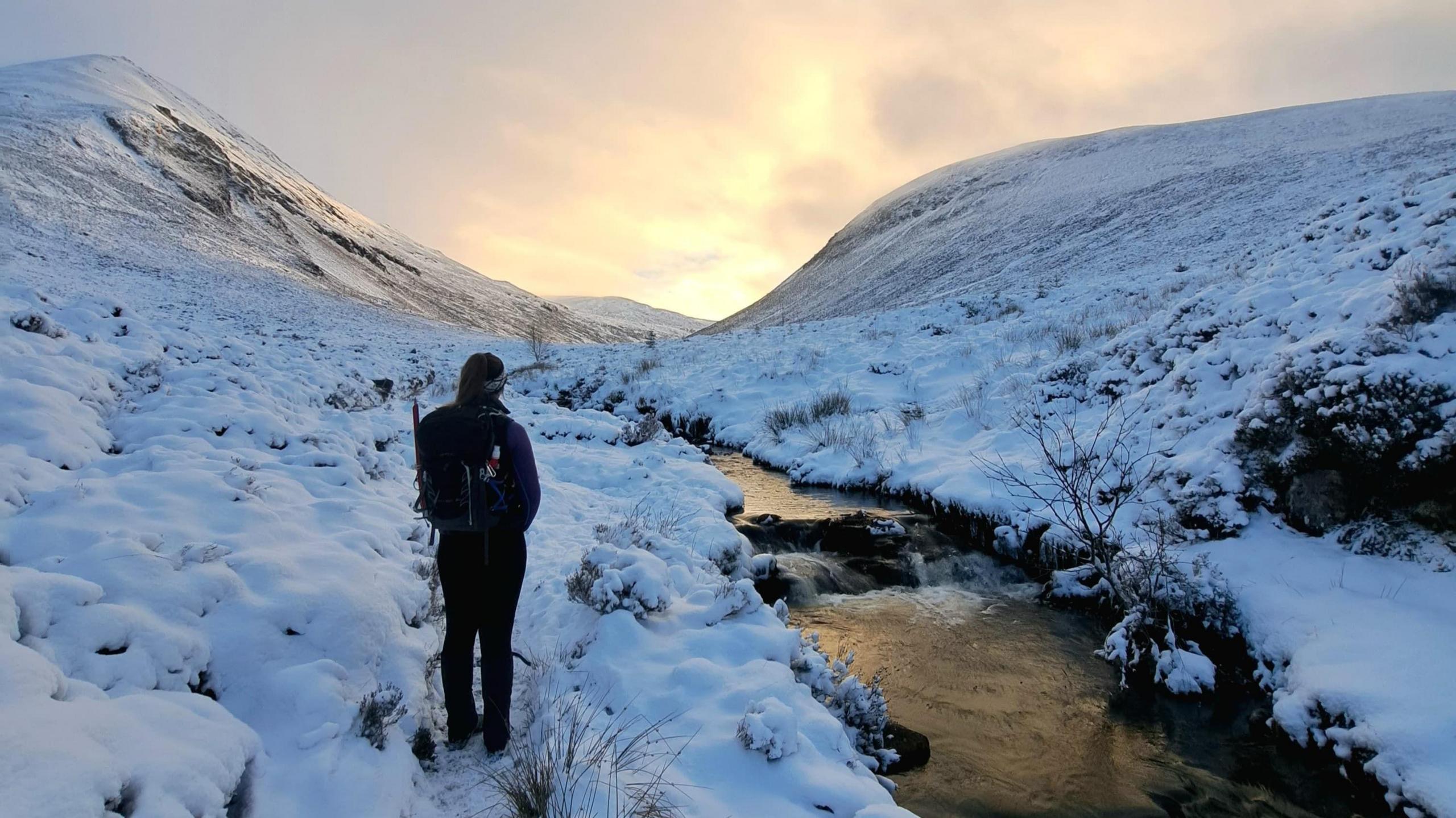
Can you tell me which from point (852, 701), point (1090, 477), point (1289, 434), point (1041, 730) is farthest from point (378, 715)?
point (1289, 434)

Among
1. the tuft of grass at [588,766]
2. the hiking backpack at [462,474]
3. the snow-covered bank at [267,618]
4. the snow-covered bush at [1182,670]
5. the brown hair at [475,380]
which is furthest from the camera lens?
the snow-covered bush at [1182,670]

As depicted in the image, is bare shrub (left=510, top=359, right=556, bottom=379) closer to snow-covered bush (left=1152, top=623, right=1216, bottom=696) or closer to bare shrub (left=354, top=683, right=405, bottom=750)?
bare shrub (left=354, top=683, right=405, bottom=750)

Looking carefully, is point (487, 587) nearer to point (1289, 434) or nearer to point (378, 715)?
point (378, 715)

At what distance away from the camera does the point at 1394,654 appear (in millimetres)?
4957

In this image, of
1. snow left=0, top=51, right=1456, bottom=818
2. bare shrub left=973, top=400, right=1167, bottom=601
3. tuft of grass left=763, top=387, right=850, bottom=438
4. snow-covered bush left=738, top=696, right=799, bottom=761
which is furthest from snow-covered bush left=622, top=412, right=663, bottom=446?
snow-covered bush left=738, top=696, right=799, bottom=761

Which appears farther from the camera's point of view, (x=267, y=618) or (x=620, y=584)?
(x=620, y=584)

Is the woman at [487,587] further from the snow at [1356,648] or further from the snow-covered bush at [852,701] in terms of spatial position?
the snow at [1356,648]

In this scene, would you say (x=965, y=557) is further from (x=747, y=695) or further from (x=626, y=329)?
(x=626, y=329)

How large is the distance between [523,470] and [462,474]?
0.31 m

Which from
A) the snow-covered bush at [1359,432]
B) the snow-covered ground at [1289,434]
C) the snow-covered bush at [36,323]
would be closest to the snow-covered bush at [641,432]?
the snow-covered ground at [1289,434]

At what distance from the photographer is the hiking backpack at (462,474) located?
11.8 ft

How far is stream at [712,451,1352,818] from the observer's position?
459cm

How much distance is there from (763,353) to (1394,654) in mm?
17807

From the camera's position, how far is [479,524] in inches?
142
